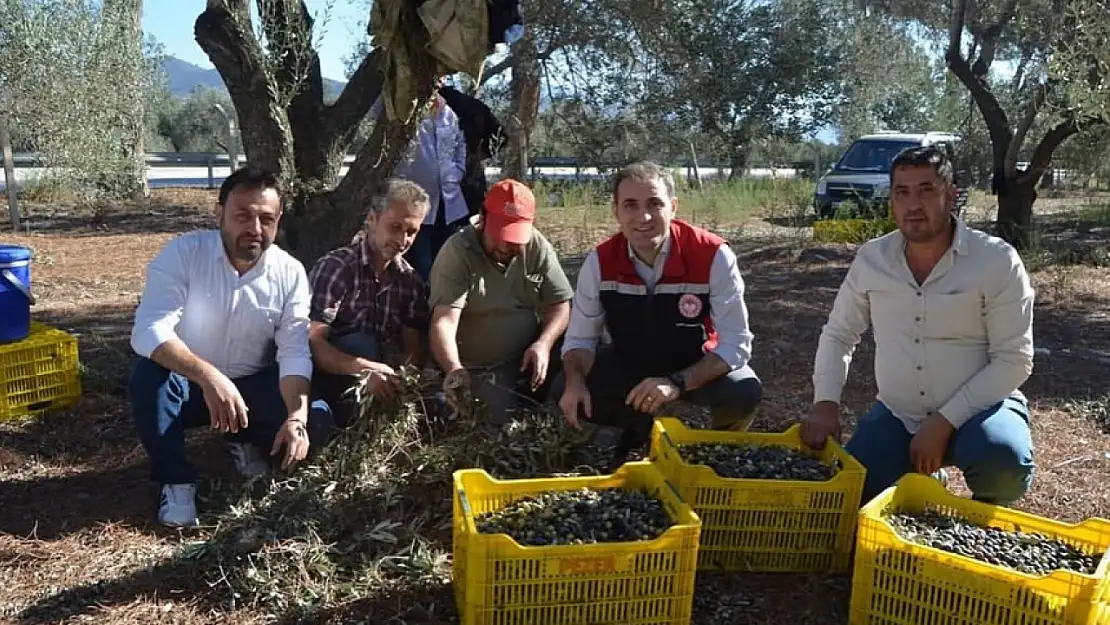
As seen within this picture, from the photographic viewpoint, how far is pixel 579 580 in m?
2.43

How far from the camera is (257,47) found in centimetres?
430

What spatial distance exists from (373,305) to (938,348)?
2.12 m

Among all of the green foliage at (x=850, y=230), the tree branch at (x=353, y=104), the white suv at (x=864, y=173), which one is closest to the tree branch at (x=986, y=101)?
the green foliage at (x=850, y=230)

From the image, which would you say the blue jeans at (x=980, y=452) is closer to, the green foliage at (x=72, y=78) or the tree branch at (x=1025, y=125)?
the tree branch at (x=1025, y=125)

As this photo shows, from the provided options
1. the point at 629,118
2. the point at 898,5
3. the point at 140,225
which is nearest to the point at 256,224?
the point at 629,118

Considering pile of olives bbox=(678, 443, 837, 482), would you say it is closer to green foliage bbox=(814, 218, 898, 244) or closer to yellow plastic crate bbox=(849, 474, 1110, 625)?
yellow plastic crate bbox=(849, 474, 1110, 625)

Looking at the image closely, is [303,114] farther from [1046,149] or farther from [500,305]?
[1046,149]

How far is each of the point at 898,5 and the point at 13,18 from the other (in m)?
9.22

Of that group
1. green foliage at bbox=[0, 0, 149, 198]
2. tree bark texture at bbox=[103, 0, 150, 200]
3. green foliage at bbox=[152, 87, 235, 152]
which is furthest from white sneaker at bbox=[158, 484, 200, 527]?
green foliage at bbox=[152, 87, 235, 152]

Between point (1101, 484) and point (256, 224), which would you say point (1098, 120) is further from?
point (256, 224)

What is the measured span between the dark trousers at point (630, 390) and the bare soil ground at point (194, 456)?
28.1 inches

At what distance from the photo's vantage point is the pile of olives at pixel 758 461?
296cm

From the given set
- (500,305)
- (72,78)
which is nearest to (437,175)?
(500,305)

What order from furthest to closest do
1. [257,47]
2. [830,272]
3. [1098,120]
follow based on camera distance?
1. [830,272]
2. [1098,120]
3. [257,47]
